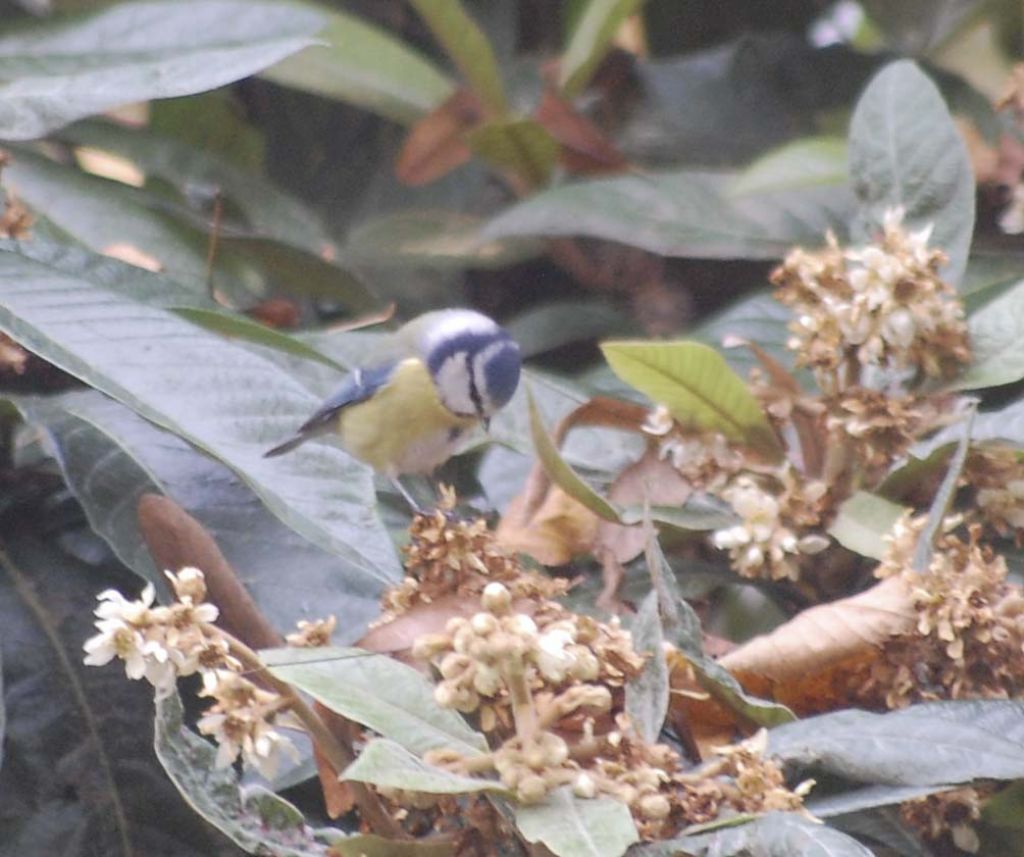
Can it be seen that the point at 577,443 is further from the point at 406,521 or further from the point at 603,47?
the point at 603,47

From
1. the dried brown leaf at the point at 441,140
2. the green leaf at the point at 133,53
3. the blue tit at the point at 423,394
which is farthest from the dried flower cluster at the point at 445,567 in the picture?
the dried brown leaf at the point at 441,140

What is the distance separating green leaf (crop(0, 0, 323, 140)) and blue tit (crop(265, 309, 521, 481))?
32cm

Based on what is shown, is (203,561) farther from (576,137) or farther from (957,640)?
(576,137)

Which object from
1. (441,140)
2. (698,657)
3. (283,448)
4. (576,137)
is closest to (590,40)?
(576,137)

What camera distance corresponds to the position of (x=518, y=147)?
6.61ft

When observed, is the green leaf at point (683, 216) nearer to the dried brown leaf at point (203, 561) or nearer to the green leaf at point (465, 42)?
the green leaf at point (465, 42)

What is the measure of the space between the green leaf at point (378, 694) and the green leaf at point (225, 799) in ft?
0.26

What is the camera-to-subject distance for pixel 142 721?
1.21 metres

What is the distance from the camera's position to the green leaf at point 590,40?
77.8 inches

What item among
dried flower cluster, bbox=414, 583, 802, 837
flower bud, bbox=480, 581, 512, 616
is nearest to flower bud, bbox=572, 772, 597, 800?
dried flower cluster, bbox=414, 583, 802, 837

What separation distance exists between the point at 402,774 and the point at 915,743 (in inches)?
12.9

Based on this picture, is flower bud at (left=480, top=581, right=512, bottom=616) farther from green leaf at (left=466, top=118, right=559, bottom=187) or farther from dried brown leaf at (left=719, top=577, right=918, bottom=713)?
green leaf at (left=466, top=118, right=559, bottom=187)

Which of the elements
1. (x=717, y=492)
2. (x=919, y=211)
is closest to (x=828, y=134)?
(x=919, y=211)

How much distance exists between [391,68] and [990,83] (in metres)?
1.00
